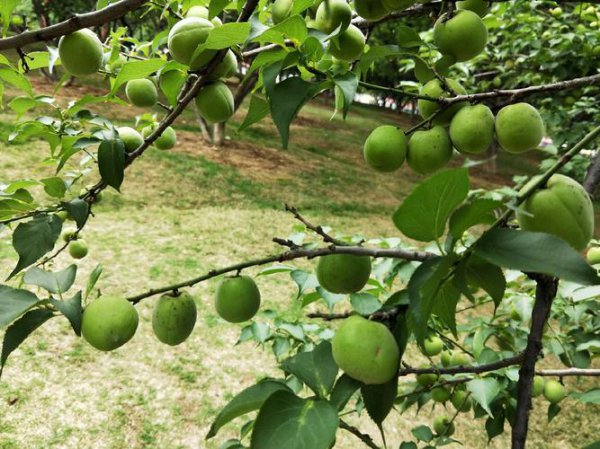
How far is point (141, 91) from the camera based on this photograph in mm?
1612

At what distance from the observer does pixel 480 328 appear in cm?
204

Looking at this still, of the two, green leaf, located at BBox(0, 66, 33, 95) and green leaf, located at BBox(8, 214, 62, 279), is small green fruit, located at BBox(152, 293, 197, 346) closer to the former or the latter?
green leaf, located at BBox(8, 214, 62, 279)

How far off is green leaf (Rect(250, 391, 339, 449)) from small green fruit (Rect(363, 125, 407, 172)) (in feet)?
1.94

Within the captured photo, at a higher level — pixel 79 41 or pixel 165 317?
pixel 79 41

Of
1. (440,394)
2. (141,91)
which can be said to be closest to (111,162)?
(141,91)

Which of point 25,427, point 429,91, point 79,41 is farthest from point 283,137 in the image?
point 25,427

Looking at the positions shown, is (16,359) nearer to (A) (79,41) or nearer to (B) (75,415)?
(B) (75,415)

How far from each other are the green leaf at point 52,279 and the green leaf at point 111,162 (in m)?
0.26

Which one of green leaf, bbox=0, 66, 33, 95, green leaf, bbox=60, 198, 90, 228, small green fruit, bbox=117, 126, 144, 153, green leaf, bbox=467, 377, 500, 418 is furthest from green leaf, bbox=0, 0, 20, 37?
green leaf, bbox=467, 377, 500, 418

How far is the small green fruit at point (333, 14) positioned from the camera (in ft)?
3.27

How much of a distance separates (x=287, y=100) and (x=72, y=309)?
57 centimetres

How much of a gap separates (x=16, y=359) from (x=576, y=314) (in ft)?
11.9

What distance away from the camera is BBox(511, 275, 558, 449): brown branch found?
2.65 feet

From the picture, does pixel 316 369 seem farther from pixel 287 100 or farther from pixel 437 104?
pixel 437 104
